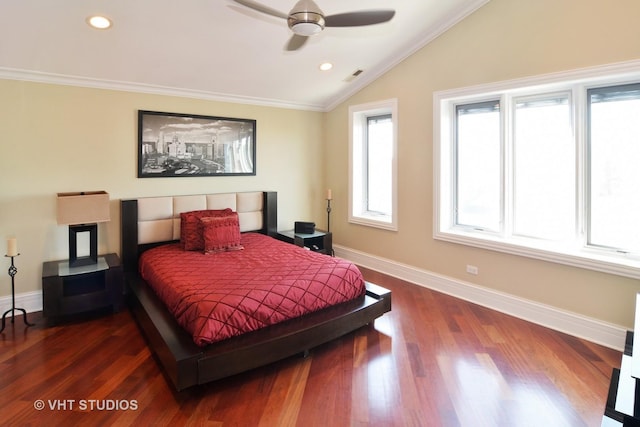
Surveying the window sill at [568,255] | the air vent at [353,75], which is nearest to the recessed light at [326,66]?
the air vent at [353,75]

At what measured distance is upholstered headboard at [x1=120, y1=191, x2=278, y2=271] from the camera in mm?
4059

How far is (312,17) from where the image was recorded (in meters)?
2.28

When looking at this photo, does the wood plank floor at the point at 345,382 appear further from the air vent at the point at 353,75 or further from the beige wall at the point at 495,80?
the air vent at the point at 353,75

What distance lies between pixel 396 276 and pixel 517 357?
2119 millimetres

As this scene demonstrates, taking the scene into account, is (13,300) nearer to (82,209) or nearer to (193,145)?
(82,209)

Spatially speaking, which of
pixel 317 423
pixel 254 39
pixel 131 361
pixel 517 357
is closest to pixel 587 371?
pixel 517 357

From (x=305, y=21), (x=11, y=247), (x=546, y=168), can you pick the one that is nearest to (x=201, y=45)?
(x=305, y=21)

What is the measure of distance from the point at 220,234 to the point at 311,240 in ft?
4.88

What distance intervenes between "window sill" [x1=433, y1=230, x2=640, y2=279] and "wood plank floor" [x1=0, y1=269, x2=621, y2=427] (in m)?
0.66

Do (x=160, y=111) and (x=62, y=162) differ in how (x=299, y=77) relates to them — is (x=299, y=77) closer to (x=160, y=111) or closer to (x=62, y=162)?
(x=160, y=111)

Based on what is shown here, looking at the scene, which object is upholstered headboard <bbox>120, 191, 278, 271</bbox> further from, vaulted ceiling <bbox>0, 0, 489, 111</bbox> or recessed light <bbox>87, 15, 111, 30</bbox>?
recessed light <bbox>87, 15, 111, 30</bbox>

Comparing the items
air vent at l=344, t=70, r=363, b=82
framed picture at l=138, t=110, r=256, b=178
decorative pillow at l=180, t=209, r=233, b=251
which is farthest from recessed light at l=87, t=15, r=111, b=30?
air vent at l=344, t=70, r=363, b=82

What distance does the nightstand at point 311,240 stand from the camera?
A: 5.03m

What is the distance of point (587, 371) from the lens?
2.65 metres
